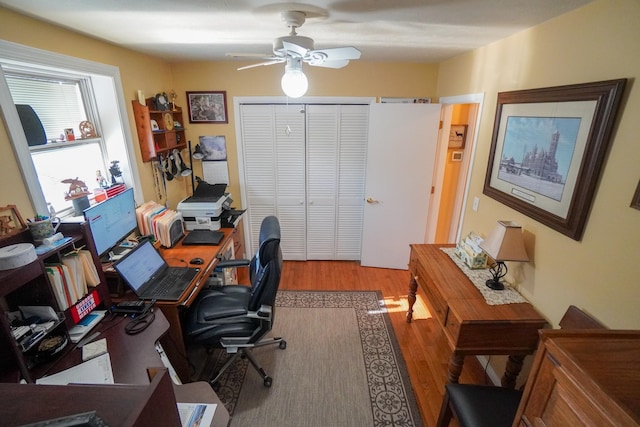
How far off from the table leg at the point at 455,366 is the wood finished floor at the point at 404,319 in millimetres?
344

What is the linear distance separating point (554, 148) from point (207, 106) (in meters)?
3.13

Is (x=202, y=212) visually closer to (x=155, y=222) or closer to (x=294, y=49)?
(x=155, y=222)

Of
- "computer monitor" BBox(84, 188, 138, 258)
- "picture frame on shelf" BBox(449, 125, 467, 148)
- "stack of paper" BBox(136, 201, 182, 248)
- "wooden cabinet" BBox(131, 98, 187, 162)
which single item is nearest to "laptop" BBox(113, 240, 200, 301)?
"computer monitor" BBox(84, 188, 138, 258)

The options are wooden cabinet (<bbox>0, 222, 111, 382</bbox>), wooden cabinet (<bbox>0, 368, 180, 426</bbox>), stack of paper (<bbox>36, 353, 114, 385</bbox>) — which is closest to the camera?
wooden cabinet (<bbox>0, 368, 180, 426</bbox>)

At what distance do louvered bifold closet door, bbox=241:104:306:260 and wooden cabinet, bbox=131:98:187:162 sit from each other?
0.70m

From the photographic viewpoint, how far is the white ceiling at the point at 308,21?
137 cm

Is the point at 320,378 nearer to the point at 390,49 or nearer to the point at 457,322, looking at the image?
the point at 457,322

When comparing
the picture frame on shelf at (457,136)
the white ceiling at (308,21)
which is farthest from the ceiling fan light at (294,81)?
the picture frame on shelf at (457,136)

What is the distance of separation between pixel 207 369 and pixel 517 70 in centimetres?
303

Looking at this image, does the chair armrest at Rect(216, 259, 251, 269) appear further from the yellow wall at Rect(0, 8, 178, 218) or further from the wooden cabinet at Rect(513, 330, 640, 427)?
the wooden cabinet at Rect(513, 330, 640, 427)

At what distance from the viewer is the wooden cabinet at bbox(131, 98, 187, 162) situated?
2436 mm

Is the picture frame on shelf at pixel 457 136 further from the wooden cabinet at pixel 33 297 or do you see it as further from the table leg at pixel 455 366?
the wooden cabinet at pixel 33 297

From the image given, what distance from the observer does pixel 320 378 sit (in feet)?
6.81

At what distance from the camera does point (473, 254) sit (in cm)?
202
